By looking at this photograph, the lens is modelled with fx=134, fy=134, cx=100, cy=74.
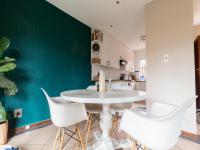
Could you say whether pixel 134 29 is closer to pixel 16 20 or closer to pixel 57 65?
pixel 57 65

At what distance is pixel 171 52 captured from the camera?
7.61ft

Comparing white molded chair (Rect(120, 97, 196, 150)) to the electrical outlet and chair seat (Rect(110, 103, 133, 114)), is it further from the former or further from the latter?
the electrical outlet

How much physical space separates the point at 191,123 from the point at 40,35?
10.1ft

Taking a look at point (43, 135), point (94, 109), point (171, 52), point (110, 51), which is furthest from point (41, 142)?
point (110, 51)

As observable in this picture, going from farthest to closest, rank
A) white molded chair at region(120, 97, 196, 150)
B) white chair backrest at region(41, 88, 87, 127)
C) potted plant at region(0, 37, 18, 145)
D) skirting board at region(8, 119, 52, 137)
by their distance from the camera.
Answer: skirting board at region(8, 119, 52, 137) < potted plant at region(0, 37, 18, 145) < white chair backrest at region(41, 88, 87, 127) < white molded chair at region(120, 97, 196, 150)

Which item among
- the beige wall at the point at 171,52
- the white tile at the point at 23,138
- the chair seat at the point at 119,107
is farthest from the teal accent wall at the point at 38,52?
the beige wall at the point at 171,52

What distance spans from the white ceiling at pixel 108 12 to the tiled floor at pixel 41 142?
2.54m

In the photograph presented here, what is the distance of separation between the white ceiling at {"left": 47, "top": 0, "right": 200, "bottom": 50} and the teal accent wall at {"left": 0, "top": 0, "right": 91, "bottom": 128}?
0.27 metres

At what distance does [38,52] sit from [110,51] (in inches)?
107

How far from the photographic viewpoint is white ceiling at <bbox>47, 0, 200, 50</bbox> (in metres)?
2.77

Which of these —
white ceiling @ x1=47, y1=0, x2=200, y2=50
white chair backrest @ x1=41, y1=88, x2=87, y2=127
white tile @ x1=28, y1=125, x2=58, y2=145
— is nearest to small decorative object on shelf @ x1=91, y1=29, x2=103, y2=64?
white ceiling @ x1=47, y1=0, x2=200, y2=50

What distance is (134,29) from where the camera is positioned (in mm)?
4246

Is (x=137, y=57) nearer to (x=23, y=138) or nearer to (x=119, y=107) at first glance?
(x=119, y=107)

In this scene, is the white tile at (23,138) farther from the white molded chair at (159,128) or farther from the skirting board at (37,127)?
the white molded chair at (159,128)
